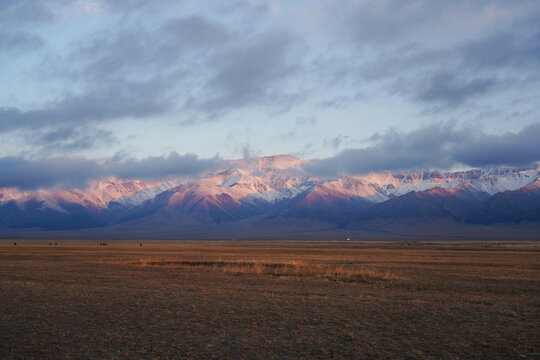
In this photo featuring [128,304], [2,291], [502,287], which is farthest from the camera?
[502,287]

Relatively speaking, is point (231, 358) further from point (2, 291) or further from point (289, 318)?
point (2, 291)

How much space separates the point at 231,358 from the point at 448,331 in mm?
6887

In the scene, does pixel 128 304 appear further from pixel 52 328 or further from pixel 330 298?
pixel 330 298

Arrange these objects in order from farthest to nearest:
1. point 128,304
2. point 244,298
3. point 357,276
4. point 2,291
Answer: point 357,276, point 2,291, point 244,298, point 128,304

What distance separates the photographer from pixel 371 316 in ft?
52.7

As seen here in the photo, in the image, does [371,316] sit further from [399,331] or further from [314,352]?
[314,352]

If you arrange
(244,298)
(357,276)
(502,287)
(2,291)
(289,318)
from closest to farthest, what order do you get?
(289,318), (244,298), (2,291), (502,287), (357,276)

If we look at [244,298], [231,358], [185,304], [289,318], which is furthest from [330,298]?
[231,358]

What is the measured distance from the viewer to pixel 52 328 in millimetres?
13945

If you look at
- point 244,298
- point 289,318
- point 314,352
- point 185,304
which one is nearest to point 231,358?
point 314,352

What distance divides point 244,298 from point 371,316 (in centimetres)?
622

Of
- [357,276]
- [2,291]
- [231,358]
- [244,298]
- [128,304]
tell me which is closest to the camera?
[231,358]

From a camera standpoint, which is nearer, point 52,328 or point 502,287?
point 52,328

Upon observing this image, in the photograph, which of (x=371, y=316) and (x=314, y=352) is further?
(x=371, y=316)
